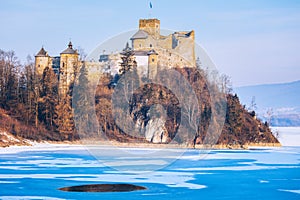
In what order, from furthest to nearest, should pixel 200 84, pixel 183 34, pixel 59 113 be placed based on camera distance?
pixel 183 34
pixel 200 84
pixel 59 113

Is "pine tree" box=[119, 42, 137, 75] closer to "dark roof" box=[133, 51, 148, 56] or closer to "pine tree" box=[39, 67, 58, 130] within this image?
"dark roof" box=[133, 51, 148, 56]

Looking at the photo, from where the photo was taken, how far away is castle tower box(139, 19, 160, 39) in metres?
66.5

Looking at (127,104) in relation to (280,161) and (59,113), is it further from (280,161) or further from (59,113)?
(280,161)

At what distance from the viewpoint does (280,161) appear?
32.1m

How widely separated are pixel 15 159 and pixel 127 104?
22.7 metres

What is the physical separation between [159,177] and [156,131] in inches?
1010

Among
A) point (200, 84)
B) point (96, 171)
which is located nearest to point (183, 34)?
point (200, 84)

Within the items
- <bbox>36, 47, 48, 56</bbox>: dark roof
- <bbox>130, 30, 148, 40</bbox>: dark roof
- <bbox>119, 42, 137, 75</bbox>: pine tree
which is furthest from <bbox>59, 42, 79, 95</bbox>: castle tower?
<bbox>130, 30, 148, 40</bbox>: dark roof

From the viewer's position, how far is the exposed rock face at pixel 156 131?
1930 inches

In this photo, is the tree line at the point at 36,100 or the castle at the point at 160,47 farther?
the castle at the point at 160,47

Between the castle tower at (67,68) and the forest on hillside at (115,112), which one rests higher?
the castle tower at (67,68)

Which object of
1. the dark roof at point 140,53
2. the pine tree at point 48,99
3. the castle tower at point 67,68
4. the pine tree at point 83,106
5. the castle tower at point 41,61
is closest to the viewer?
the pine tree at point 83,106

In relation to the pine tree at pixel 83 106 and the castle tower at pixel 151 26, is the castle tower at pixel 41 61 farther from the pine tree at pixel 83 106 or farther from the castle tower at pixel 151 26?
the castle tower at pixel 151 26

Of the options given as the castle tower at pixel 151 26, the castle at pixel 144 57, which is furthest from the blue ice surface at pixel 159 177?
the castle tower at pixel 151 26
